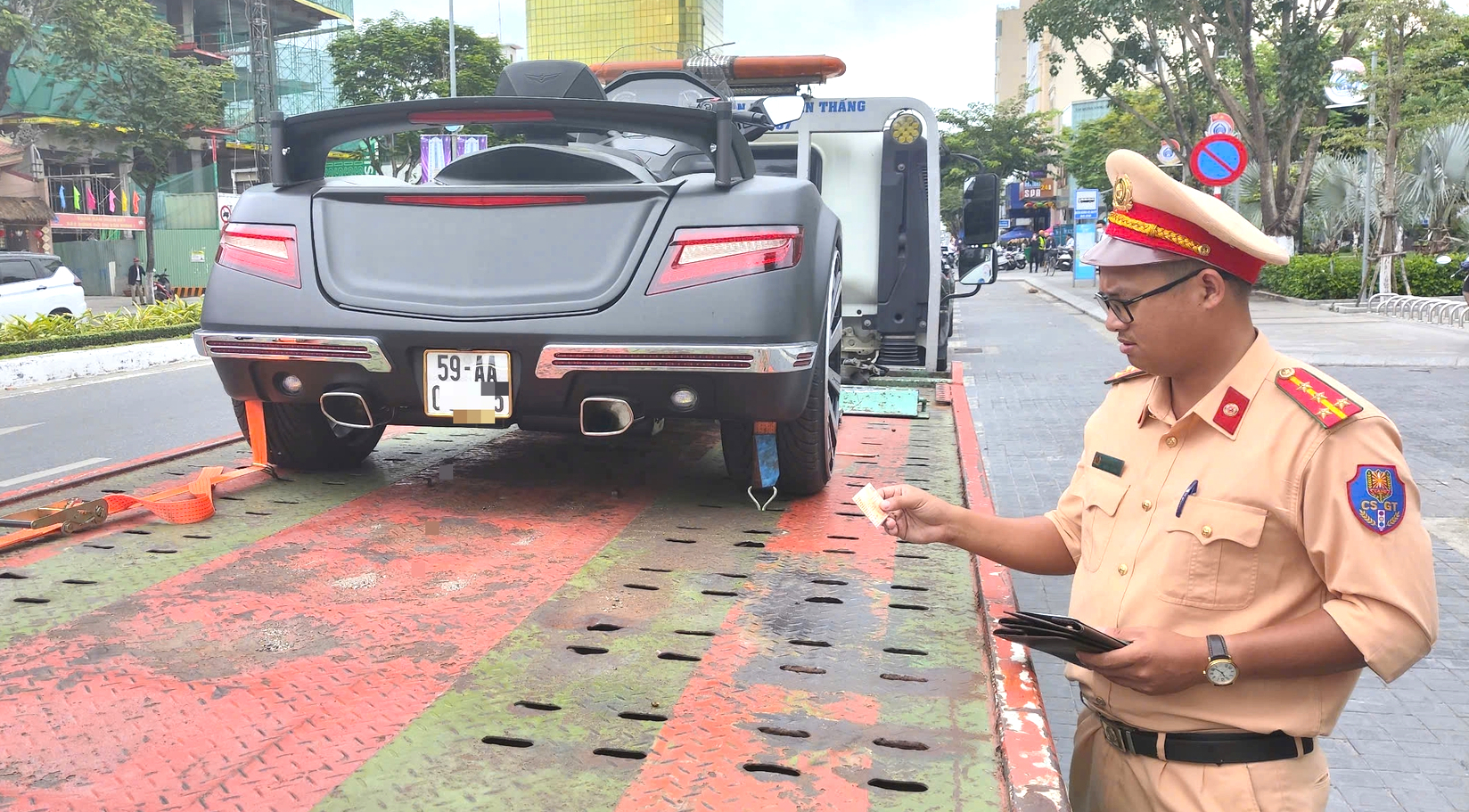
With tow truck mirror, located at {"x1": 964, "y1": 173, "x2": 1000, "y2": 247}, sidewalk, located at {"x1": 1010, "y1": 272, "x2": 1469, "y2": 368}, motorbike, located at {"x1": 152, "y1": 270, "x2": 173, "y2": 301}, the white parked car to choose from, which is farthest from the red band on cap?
motorbike, located at {"x1": 152, "y1": 270, "x2": 173, "y2": 301}

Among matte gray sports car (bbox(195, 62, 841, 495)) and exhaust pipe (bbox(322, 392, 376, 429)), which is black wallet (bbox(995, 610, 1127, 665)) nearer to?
matte gray sports car (bbox(195, 62, 841, 495))

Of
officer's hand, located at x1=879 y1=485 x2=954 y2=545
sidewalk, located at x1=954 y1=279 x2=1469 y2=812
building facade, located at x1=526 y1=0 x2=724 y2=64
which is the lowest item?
sidewalk, located at x1=954 y1=279 x2=1469 y2=812

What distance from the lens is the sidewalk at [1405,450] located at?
130 inches

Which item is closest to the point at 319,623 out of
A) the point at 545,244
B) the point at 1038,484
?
the point at 545,244

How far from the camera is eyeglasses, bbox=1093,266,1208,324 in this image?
1.72 metres

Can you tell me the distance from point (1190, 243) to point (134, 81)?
32.5 m

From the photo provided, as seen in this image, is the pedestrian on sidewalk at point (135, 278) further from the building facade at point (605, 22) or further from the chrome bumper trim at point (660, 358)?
the chrome bumper trim at point (660, 358)

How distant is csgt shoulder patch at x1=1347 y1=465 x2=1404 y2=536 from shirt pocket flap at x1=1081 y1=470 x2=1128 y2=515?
1.28 ft

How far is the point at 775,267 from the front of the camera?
315 centimetres

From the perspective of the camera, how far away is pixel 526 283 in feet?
10.1

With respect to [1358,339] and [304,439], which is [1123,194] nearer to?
[304,439]

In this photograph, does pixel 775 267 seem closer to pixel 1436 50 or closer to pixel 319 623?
pixel 319 623

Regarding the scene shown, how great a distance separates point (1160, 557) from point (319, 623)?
5.22ft

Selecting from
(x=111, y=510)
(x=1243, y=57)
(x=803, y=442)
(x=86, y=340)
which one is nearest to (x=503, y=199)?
(x=803, y=442)
